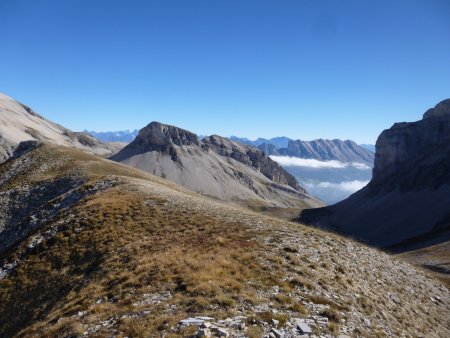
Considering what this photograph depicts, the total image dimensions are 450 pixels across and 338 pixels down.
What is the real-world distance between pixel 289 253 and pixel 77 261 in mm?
16311

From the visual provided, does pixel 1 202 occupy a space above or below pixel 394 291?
below

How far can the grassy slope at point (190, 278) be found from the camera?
1766 centimetres

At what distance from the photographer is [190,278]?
802 inches

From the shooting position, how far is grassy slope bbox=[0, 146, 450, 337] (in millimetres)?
17656

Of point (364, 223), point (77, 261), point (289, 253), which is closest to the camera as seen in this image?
point (289, 253)

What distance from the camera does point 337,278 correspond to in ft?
75.6

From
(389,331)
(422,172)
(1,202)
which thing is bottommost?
(1,202)

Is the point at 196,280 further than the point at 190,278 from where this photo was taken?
No

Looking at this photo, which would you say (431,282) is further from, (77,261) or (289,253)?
(77,261)

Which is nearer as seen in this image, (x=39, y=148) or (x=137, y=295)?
(x=137, y=295)

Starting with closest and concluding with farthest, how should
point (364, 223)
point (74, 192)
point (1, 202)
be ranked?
point (74, 192), point (1, 202), point (364, 223)

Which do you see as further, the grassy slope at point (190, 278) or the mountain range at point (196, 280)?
the grassy slope at point (190, 278)

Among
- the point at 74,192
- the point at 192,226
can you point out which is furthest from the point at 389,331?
the point at 74,192

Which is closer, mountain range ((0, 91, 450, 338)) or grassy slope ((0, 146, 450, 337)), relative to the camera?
mountain range ((0, 91, 450, 338))
